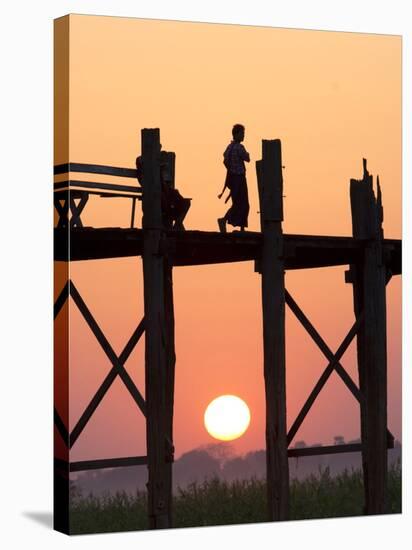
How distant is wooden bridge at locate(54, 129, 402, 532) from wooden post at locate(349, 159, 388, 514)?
10 mm

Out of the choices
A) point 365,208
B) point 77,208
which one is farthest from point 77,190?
point 365,208

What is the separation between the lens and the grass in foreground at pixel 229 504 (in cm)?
2006

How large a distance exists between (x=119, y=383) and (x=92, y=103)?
9.04ft

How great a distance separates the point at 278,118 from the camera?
826 inches

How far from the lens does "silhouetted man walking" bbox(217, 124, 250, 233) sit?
20.8 m

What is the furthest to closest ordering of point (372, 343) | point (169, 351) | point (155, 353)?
point (372, 343) < point (169, 351) < point (155, 353)

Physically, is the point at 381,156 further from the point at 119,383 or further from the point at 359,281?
the point at 119,383

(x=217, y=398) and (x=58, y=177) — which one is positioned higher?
(x=58, y=177)

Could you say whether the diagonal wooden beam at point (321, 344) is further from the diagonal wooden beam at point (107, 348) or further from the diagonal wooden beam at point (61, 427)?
the diagonal wooden beam at point (61, 427)

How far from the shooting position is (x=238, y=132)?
2080cm

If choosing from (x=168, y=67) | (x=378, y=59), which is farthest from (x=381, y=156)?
(x=168, y=67)

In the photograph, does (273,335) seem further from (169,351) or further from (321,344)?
(169,351)

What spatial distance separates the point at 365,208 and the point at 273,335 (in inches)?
64.6

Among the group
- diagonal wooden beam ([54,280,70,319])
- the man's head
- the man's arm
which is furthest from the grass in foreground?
the man's head
